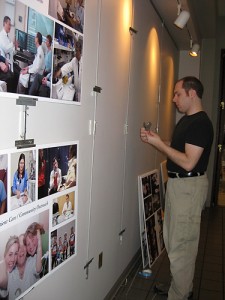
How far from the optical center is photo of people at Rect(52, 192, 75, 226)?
1632 millimetres

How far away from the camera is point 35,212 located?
57.9 inches

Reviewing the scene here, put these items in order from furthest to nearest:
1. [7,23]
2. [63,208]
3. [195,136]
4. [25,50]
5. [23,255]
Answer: [195,136], [63,208], [23,255], [25,50], [7,23]

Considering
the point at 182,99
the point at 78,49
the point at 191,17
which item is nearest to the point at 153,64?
the point at 191,17

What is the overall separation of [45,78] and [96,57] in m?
0.65

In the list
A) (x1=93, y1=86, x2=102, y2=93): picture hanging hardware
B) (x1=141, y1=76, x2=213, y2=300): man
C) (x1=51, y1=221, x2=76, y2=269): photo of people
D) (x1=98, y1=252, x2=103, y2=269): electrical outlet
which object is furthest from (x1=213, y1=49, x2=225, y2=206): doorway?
(x1=51, y1=221, x2=76, y2=269): photo of people

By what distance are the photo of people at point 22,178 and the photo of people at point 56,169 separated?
54mm

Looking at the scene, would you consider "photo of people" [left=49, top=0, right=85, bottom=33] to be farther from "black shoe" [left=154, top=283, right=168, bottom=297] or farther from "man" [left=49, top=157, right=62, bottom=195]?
"black shoe" [left=154, top=283, right=168, bottom=297]

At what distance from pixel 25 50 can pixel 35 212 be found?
694 mm

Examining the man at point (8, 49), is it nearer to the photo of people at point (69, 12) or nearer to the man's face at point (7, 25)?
the man's face at point (7, 25)

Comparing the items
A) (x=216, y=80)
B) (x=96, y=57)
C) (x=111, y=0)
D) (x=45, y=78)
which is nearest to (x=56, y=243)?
(x=45, y=78)

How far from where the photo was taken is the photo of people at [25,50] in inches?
46.6

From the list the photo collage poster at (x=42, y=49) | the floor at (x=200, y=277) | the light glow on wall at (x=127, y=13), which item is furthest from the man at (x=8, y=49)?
the floor at (x=200, y=277)

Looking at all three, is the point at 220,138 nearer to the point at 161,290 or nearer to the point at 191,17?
the point at 191,17

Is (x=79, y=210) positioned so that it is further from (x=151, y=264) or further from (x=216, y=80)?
(x=216, y=80)
